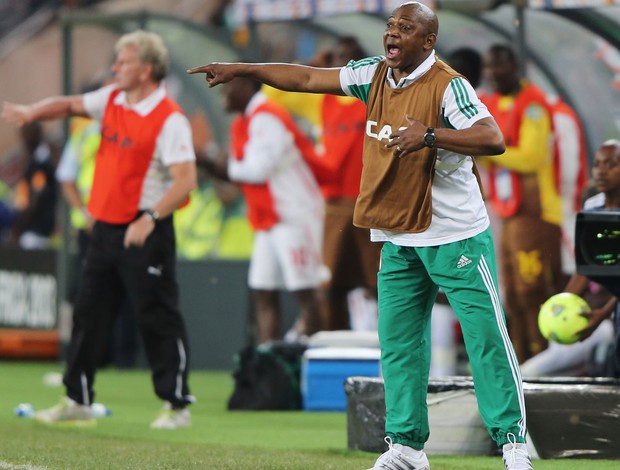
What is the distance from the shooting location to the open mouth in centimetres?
638

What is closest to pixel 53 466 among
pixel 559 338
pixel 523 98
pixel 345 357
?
pixel 559 338

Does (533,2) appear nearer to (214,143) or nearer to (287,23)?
(287,23)

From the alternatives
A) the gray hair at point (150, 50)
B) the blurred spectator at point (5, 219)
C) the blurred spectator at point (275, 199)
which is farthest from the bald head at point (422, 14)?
the blurred spectator at point (5, 219)

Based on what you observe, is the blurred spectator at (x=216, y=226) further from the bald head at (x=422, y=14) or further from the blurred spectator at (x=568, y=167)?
the bald head at (x=422, y=14)

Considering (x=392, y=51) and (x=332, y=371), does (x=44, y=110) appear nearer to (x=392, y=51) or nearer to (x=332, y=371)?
(x=332, y=371)

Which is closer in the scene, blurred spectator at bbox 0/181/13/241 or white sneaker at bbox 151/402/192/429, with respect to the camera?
white sneaker at bbox 151/402/192/429

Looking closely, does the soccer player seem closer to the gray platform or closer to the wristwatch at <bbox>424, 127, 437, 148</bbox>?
the wristwatch at <bbox>424, 127, 437, 148</bbox>

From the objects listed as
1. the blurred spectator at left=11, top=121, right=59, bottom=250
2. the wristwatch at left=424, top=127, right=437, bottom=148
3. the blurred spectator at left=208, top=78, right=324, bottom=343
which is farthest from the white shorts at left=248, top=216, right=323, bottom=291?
the wristwatch at left=424, top=127, right=437, bottom=148

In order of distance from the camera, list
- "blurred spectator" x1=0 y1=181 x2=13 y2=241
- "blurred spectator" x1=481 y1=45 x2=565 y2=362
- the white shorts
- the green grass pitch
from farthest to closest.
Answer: "blurred spectator" x1=0 y1=181 x2=13 y2=241 < the white shorts < "blurred spectator" x1=481 y1=45 x2=565 y2=362 < the green grass pitch

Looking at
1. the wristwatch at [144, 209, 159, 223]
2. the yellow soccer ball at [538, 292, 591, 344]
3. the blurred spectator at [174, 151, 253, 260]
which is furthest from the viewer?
the blurred spectator at [174, 151, 253, 260]

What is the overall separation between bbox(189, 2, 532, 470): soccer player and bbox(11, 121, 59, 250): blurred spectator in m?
10.6

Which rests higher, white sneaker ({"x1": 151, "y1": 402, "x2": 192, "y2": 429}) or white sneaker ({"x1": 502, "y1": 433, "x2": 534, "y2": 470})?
white sneaker ({"x1": 502, "y1": 433, "x2": 534, "y2": 470})

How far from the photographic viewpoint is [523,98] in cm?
1116

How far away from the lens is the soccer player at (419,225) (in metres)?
6.42
